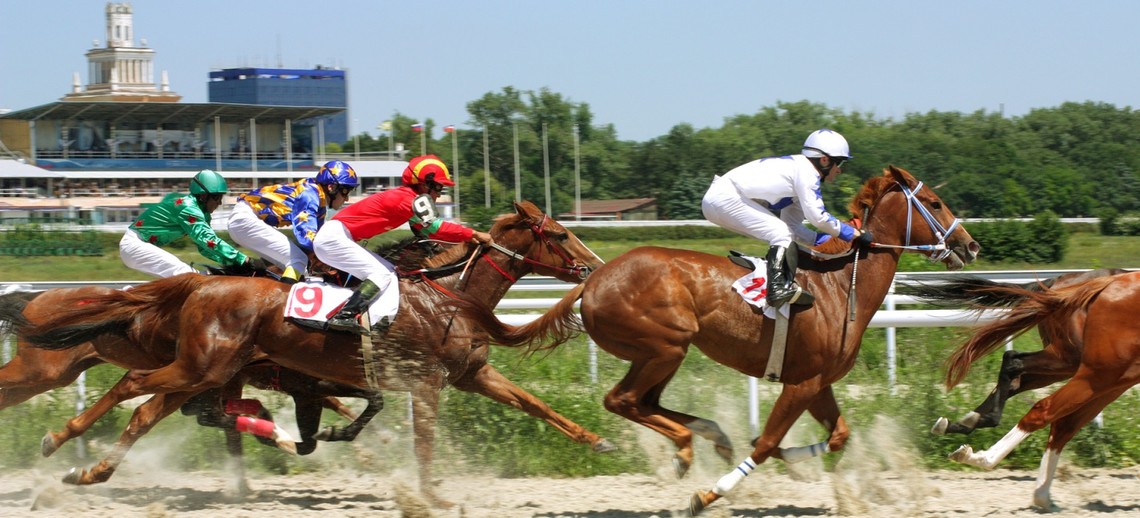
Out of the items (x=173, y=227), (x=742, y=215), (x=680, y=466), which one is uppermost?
(x=742, y=215)

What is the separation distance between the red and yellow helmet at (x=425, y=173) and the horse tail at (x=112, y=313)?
1.14 m

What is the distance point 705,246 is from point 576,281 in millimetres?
24895

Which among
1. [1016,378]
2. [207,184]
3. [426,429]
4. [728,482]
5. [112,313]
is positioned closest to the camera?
[728,482]

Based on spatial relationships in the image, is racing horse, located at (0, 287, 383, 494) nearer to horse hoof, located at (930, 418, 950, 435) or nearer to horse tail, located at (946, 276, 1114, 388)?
horse hoof, located at (930, 418, 950, 435)

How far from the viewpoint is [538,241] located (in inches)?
246

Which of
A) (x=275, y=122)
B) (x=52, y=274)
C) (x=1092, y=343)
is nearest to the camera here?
(x=1092, y=343)

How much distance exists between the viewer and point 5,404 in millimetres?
6250

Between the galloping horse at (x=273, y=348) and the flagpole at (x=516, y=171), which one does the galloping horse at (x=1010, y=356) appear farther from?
the flagpole at (x=516, y=171)

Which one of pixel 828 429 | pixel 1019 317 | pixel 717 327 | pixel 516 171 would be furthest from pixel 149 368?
pixel 516 171

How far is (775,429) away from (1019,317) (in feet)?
5.27

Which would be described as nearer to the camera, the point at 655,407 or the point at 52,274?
the point at 655,407

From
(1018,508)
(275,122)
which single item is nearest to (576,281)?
(1018,508)

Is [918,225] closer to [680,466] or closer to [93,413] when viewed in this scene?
[680,466]

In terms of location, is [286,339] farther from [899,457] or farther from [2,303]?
[899,457]
